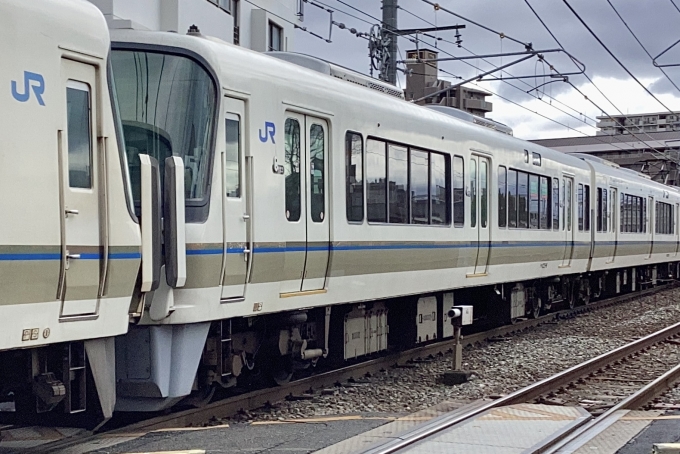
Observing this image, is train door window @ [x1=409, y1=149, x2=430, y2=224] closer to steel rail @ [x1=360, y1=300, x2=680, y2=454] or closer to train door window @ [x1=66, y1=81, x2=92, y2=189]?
steel rail @ [x1=360, y1=300, x2=680, y2=454]

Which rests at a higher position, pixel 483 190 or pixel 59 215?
pixel 483 190

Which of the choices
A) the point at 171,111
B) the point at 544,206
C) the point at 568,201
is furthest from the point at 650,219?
the point at 171,111

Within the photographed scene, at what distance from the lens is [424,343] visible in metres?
13.8

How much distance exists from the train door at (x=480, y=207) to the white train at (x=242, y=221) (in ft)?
0.13

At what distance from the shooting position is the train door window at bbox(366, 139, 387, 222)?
10.1 metres

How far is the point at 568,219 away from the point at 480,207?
5.12 meters

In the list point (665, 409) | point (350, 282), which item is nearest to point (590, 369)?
point (665, 409)

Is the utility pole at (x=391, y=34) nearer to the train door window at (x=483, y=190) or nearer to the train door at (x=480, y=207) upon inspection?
the train door window at (x=483, y=190)

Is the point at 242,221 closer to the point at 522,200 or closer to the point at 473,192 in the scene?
the point at 473,192

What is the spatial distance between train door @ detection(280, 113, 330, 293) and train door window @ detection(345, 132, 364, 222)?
0.43 m

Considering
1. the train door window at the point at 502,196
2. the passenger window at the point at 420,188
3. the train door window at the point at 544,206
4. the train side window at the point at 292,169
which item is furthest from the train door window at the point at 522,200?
the train side window at the point at 292,169

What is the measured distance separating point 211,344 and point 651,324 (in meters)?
11.9

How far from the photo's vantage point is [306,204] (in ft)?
29.1

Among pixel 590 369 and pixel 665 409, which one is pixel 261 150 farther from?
pixel 590 369
